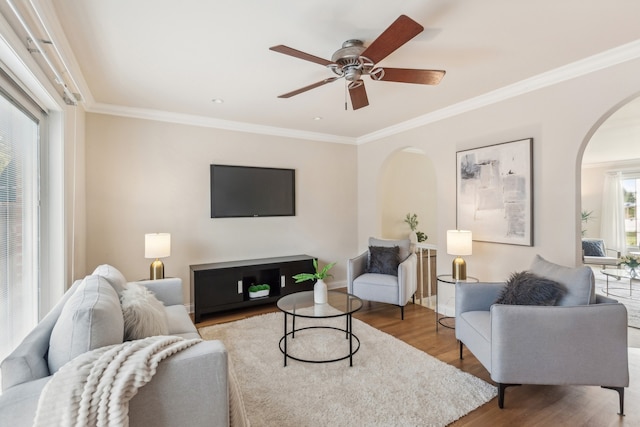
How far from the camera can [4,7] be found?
4.74 ft

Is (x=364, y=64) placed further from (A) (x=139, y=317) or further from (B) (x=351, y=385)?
(B) (x=351, y=385)

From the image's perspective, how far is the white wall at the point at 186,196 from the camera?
3.45 m

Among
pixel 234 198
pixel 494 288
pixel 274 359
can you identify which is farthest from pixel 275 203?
pixel 494 288

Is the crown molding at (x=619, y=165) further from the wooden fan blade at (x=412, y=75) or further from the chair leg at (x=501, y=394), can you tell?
the chair leg at (x=501, y=394)

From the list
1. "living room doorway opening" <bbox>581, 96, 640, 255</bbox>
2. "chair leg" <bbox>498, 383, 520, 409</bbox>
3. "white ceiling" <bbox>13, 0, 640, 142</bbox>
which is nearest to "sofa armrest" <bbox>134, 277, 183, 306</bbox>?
"white ceiling" <bbox>13, 0, 640, 142</bbox>

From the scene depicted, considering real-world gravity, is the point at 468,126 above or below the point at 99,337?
above

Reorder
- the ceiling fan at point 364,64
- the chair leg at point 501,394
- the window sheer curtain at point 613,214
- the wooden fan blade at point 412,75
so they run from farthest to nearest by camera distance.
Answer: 1. the window sheer curtain at point 613,214
2. the wooden fan blade at point 412,75
3. the chair leg at point 501,394
4. the ceiling fan at point 364,64

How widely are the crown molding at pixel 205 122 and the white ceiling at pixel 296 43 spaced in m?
0.07

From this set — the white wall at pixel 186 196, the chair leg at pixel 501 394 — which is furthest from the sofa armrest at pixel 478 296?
the white wall at pixel 186 196

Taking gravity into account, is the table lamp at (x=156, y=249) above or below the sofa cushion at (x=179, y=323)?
above

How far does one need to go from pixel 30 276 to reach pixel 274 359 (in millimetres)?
1863

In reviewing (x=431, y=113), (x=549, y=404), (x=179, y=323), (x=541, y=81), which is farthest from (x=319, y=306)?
(x=541, y=81)

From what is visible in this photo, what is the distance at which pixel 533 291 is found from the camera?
7.02 ft

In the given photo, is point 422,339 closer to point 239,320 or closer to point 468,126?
point 239,320
